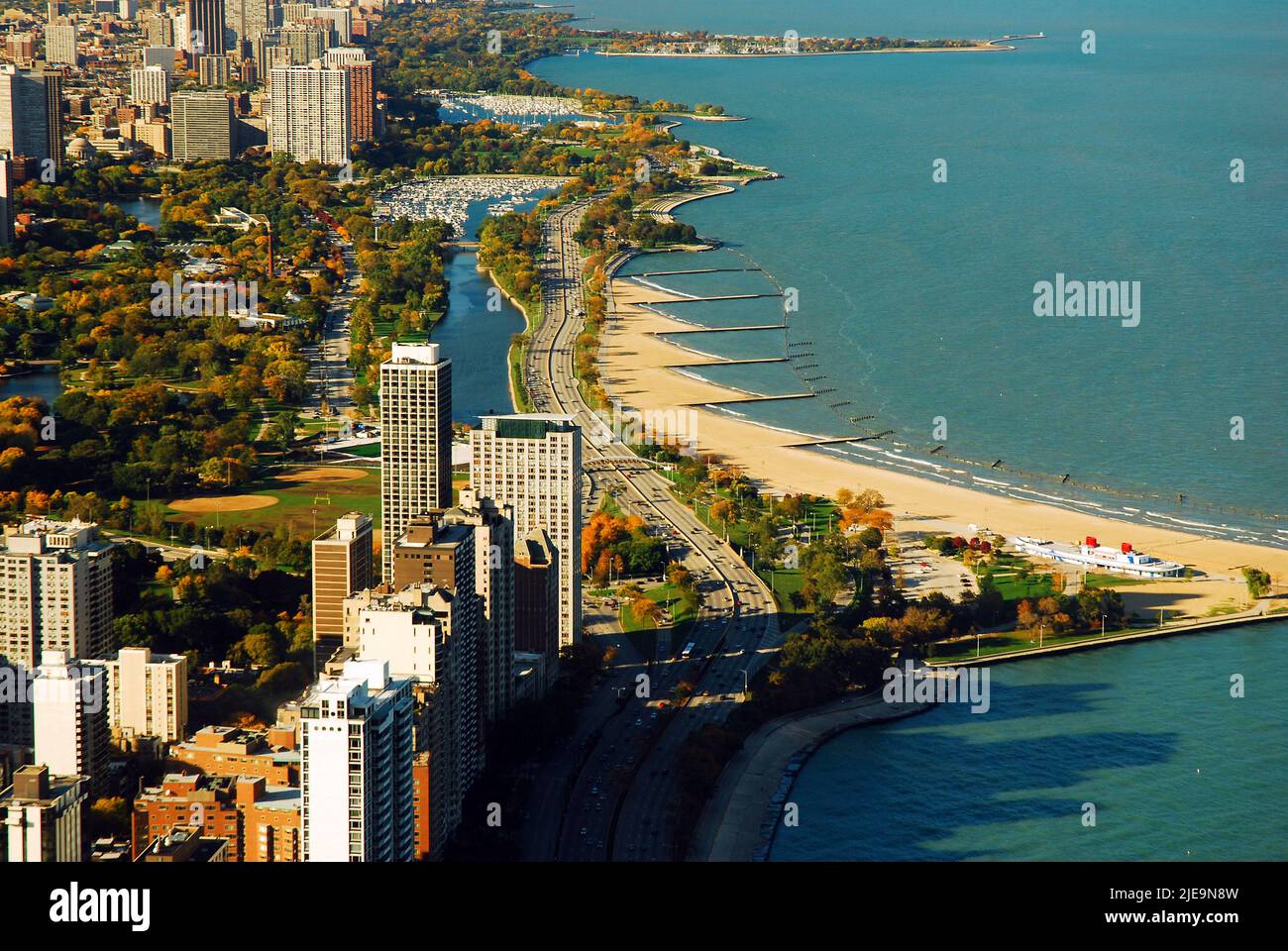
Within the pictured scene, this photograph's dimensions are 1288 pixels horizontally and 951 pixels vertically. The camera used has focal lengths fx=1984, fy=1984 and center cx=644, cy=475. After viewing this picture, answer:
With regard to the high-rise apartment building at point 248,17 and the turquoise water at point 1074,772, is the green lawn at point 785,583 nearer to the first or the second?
the turquoise water at point 1074,772

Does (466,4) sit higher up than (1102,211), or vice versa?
(466,4)

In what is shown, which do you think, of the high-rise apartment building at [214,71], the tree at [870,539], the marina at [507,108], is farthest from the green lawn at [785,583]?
the high-rise apartment building at [214,71]

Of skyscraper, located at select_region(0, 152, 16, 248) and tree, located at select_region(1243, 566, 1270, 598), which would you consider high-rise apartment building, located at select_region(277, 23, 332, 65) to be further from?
tree, located at select_region(1243, 566, 1270, 598)

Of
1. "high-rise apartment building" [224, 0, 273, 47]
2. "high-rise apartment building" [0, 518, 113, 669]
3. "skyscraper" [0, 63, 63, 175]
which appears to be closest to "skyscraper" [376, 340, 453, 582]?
"high-rise apartment building" [0, 518, 113, 669]

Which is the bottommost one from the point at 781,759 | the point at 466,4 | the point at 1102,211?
the point at 781,759
